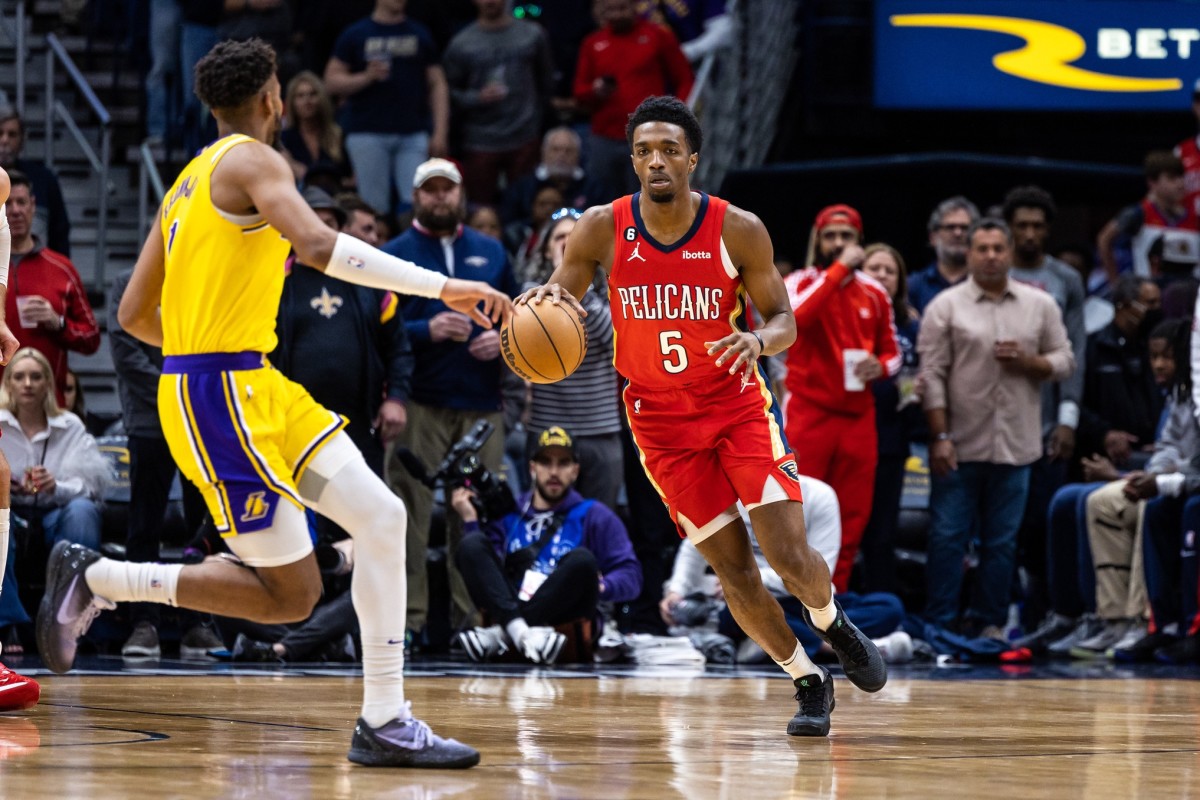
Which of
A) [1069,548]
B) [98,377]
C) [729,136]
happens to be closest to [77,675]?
[98,377]

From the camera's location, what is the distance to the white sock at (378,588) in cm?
438

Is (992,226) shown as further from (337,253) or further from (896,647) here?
(337,253)

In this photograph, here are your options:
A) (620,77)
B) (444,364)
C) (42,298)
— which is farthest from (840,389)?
(42,298)

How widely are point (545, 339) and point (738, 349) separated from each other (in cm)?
62

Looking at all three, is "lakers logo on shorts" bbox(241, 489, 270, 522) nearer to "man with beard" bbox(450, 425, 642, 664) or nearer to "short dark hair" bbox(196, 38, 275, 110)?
"short dark hair" bbox(196, 38, 275, 110)

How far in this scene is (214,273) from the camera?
451 centimetres

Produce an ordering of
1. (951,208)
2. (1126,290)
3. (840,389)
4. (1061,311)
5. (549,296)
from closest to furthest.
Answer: (549,296), (840,389), (1061,311), (951,208), (1126,290)

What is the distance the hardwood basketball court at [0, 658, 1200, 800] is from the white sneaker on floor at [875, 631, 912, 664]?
813 millimetres

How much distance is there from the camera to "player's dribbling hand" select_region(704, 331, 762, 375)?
17.3 ft

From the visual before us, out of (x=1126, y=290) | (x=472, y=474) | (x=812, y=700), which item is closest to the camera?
(x=812, y=700)

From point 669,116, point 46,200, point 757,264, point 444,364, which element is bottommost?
point 444,364

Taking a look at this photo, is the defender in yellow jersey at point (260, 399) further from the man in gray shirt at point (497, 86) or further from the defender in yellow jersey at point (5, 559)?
the man in gray shirt at point (497, 86)

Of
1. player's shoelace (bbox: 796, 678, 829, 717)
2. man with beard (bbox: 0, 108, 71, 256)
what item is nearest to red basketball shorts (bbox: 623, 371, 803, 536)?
player's shoelace (bbox: 796, 678, 829, 717)

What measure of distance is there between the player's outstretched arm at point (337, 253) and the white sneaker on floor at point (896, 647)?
15.9 feet
